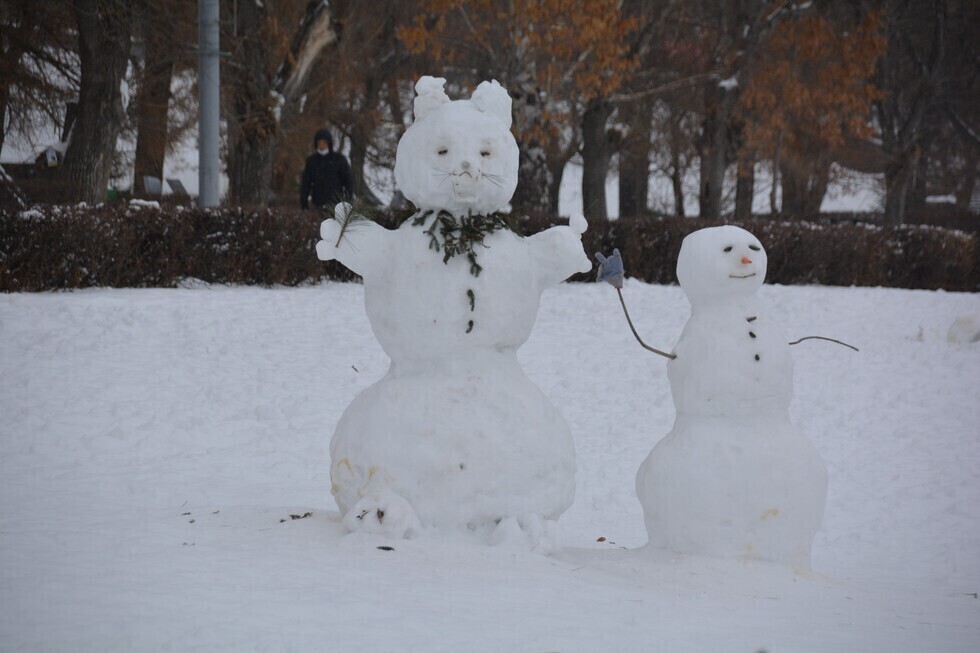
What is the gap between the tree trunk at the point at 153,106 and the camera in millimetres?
14531

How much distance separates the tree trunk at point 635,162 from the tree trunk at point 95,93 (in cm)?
1200

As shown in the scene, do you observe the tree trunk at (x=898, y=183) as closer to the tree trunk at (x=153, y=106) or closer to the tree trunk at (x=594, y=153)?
the tree trunk at (x=594, y=153)

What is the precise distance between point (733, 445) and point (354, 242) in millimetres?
1880

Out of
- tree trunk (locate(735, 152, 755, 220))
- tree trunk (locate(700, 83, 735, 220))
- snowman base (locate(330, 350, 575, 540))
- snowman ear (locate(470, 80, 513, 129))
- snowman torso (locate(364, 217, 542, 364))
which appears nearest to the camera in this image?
snowman base (locate(330, 350, 575, 540))

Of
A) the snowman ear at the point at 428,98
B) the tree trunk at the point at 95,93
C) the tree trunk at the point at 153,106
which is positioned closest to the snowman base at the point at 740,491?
the snowman ear at the point at 428,98

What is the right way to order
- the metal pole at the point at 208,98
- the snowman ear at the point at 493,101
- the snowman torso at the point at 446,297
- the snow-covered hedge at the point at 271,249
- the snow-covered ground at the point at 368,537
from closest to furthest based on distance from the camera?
the snow-covered ground at the point at 368,537
the snowman torso at the point at 446,297
the snowman ear at the point at 493,101
the snow-covered hedge at the point at 271,249
the metal pole at the point at 208,98

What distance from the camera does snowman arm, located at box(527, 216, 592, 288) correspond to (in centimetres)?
451

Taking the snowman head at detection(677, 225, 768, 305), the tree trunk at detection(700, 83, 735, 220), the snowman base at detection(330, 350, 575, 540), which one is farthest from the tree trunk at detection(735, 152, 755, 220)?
the snowman base at detection(330, 350, 575, 540)

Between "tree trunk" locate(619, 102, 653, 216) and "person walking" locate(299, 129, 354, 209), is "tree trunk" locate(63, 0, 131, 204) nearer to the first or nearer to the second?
"person walking" locate(299, 129, 354, 209)

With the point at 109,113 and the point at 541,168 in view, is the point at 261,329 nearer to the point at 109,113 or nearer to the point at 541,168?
the point at 109,113

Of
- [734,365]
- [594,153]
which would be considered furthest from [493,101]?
[594,153]

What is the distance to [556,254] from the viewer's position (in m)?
4.51

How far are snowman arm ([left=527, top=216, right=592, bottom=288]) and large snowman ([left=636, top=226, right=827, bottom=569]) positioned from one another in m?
0.55

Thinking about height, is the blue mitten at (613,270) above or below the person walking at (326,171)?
below
